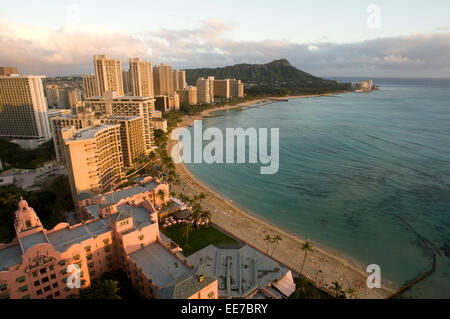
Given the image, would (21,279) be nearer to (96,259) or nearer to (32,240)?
(32,240)

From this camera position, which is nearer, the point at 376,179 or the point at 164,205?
the point at 164,205

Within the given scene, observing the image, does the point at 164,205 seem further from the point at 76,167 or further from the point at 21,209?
the point at 21,209

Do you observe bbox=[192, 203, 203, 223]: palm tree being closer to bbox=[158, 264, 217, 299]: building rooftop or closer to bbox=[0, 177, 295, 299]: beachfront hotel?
bbox=[0, 177, 295, 299]: beachfront hotel

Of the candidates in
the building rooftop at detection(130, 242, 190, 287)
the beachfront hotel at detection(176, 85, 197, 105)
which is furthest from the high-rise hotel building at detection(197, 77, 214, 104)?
the building rooftop at detection(130, 242, 190, 287)

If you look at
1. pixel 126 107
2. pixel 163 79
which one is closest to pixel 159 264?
pixel 126 107

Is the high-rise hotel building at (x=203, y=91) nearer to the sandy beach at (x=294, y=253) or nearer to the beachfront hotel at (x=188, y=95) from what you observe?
the beachfront hotel at (x=188, y=95)

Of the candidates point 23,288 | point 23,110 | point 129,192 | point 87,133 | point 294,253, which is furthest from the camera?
point 23,110
